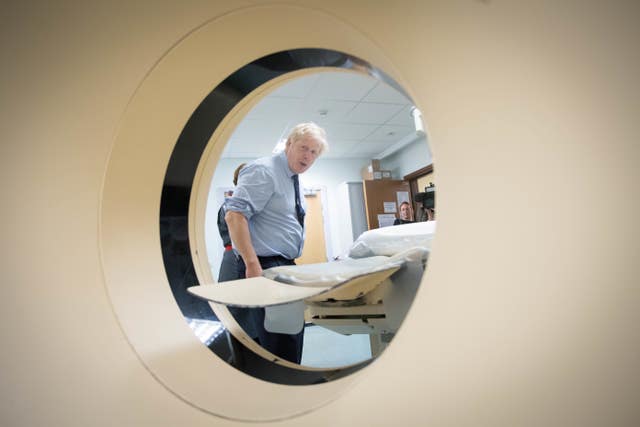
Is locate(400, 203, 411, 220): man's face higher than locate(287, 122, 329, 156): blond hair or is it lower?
lower

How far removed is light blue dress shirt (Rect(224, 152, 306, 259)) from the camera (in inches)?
44.8

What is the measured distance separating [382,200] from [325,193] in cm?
88

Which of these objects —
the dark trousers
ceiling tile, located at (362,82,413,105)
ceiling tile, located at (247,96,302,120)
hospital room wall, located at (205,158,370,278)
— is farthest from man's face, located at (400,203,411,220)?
the dark trousers

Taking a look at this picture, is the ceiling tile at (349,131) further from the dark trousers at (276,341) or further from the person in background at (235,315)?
the dark trousers at (276,341)

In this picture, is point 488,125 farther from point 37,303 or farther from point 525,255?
point 37,303

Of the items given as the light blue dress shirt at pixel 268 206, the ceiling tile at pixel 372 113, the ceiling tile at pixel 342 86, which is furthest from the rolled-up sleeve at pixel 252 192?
the ceiling tile at pixel 372 113

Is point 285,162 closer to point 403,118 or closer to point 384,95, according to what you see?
point 384,95

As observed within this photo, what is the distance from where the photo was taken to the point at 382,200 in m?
4.36

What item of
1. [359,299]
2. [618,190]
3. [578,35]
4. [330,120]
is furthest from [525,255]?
[330,120]

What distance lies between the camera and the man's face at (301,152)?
1216 mm

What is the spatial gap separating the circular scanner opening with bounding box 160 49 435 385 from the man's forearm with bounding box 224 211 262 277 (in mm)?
140

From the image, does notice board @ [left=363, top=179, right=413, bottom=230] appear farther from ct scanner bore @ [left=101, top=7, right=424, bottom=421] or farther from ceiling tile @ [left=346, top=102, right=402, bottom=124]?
ct scanner bore @ [left=101, top=7, right=424, bottom=421]

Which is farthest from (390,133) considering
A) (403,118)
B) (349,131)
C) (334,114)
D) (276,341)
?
(276,341)

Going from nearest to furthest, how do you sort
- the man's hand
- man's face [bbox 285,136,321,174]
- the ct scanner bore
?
1. the ct scanner bore
2. the man's hand
3. man's face [bbox 285,136,321,174]
